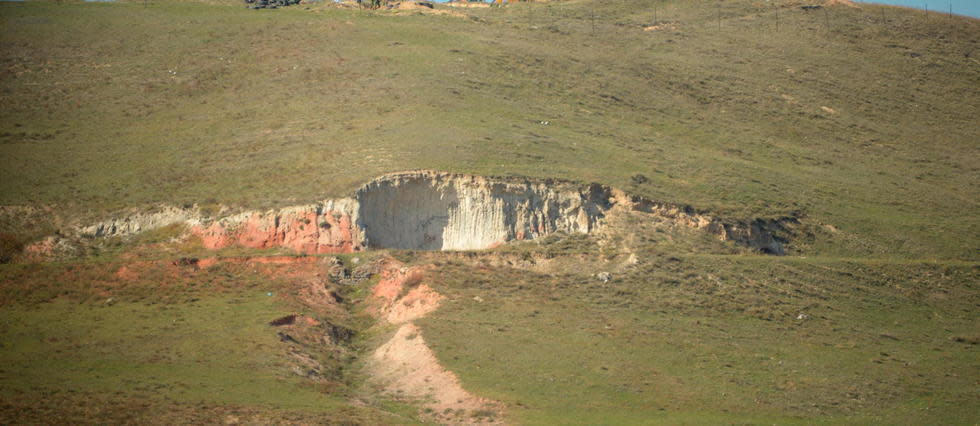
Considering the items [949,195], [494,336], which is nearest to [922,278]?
[949,195]

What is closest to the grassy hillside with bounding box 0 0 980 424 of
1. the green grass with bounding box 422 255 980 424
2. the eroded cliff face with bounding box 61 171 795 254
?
the green grass with bounding box 422 255 980 424

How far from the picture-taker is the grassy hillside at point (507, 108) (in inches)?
2242

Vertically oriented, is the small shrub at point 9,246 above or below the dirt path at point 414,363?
above

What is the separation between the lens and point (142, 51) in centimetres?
7869

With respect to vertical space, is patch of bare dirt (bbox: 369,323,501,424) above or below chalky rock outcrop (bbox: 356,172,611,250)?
below

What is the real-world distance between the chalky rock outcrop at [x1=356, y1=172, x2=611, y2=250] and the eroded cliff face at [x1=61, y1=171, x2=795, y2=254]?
50mm

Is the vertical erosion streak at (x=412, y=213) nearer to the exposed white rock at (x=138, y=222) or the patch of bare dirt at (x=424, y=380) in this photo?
the exposed white rock at (x=138, y=222)

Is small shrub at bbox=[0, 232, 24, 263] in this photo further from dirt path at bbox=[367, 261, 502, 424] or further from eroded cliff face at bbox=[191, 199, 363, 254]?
dirt path at bbox=[367, 261, 502, 424]

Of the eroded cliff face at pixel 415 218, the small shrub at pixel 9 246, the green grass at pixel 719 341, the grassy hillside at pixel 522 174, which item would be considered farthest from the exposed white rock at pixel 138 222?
the green grass at pixel 719 341

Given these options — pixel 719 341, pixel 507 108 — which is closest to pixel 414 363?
pixel 719 341

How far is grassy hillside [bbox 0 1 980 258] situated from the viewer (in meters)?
56.9

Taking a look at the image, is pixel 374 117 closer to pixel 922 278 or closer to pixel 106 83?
pixel 106 83

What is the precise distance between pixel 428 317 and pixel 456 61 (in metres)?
37.0

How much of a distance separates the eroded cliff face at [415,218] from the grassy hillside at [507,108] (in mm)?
1340
